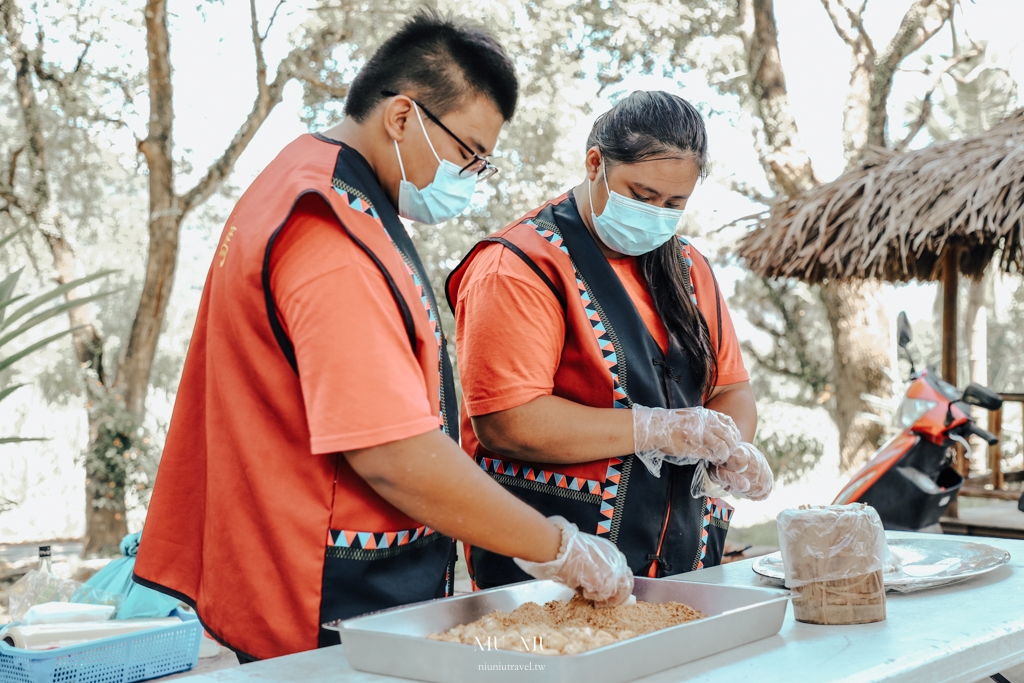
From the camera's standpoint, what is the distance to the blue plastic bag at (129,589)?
320 cm

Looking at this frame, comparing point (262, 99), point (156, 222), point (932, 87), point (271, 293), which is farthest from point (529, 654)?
point (932, 87)

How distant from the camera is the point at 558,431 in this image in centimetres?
173

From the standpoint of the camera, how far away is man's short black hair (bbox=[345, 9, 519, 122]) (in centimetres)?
143

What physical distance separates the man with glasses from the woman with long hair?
0.30 m

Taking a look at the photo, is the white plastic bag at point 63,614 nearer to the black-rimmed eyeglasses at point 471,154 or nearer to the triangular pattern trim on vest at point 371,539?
the triangular pattern trim on vest at point 371,539

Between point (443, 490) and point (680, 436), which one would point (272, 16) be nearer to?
point (680, 436)

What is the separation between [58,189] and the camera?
9719mm

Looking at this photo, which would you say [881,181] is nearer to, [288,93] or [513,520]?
[513,520]

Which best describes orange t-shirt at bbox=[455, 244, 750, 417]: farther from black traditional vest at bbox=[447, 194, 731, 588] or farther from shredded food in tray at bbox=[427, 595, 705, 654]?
shredded food in tray at bbox=[427, 595, 705, 654]

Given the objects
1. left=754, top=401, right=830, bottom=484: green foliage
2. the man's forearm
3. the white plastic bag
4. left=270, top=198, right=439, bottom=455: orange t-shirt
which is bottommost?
left=754, top=401, right=830, bottom=484: green foliage

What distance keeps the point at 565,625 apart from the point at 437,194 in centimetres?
69

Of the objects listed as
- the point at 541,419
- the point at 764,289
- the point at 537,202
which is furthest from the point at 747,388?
the point at 764,289

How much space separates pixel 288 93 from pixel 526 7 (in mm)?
2838

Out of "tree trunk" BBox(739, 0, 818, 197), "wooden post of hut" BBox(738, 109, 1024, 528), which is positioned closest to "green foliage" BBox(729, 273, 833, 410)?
"tree trunk" BBox(739, 0, 818, 197)
